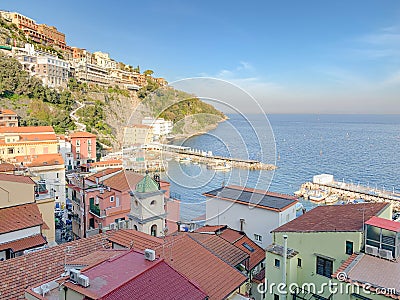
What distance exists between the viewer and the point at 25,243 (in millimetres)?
7414

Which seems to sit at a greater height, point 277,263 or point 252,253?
point 277,263

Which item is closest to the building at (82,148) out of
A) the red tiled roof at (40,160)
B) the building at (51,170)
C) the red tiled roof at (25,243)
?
the red tiled roof at (40,160)

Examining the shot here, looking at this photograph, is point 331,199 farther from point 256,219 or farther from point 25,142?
point 25,142

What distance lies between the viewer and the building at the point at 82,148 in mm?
28894

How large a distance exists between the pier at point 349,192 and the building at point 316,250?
67.7 ft

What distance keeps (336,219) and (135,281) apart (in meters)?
4.24

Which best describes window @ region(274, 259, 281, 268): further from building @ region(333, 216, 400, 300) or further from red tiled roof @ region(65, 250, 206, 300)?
red tiled roof @ region(65, 250, 206, 300)

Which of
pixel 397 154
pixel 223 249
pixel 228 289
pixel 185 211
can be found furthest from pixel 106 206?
pixel 397 154

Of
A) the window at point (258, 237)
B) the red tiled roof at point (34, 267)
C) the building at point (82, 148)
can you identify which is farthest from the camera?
the building at point (82, 148)

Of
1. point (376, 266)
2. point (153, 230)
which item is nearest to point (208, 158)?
point (153, 230)

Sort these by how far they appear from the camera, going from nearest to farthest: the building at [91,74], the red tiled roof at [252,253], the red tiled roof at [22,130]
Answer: the red tiled roof at [252,253] → the red tiled roof at [22,130] → the building at [91,74]

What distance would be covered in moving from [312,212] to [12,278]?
603 cm

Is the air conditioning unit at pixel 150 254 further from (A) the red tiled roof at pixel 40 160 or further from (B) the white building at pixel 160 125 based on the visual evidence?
(A) the red tiled roof at pixel 40 160

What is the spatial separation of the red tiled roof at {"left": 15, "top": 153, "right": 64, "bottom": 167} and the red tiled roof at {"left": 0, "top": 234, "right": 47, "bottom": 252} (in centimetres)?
1305
